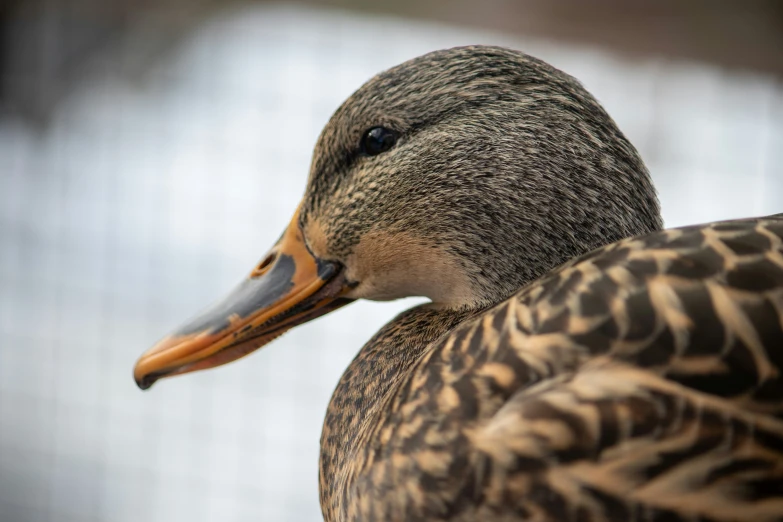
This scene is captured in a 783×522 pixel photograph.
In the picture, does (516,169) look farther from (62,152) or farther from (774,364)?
(62,152)

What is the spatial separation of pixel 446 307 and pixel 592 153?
260mm

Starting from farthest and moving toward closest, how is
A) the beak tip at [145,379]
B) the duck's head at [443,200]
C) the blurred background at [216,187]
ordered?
the blurred background at [216,187] → the beak tip at [145,379] → the duck's head at [443,200]

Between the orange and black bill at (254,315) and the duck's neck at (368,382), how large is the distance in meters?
0.09

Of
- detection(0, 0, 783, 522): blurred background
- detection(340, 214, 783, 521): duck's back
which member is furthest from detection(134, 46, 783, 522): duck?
detection(0, 0, 783, 522): blurred background

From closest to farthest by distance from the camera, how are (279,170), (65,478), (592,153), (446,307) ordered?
(592,153), (446,307), (279,170), (65,478)

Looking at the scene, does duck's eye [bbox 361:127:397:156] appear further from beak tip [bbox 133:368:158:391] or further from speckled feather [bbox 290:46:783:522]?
beak tip [bbox 133:368:158:391]

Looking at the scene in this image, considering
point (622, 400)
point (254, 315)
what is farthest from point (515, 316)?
point (254, 315)

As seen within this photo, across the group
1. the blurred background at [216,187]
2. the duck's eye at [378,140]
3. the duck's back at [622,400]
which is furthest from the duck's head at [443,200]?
the blurred background at [216,187]

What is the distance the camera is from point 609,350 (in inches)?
27.5

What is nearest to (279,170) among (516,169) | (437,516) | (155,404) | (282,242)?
(155,404)

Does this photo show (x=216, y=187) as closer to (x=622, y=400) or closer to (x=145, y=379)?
(x=145, y=379)

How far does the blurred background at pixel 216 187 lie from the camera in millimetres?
3180

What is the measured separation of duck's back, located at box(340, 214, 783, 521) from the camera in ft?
2.14

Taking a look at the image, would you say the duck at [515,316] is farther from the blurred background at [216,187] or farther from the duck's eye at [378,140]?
the blurred background at [216,187]
